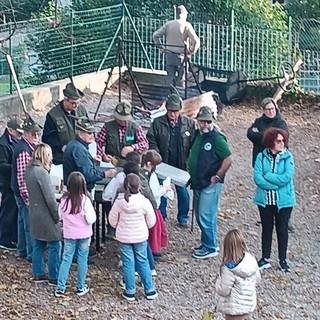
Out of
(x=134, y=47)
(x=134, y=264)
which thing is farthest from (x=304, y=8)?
(x=134, y=264)

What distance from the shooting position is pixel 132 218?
8.76m

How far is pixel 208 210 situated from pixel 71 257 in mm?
1730

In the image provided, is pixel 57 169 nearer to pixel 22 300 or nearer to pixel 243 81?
pixel 22 300

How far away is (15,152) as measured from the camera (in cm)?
958

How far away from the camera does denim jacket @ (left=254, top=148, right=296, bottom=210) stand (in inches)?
372

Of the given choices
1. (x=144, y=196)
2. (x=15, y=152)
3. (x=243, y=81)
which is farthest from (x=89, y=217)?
(x=243, y=81)

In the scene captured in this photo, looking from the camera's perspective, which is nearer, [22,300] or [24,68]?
[22,300]

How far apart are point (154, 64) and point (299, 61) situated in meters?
3.44

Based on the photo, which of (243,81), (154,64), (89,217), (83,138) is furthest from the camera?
(154,64)

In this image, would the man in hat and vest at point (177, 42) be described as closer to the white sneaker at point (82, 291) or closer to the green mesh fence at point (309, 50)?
the green mesh fence at point (309, 50)

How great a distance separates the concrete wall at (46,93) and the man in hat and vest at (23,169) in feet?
25.7

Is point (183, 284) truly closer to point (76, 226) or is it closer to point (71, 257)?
point (71, 257)

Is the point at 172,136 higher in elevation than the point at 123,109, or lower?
lower

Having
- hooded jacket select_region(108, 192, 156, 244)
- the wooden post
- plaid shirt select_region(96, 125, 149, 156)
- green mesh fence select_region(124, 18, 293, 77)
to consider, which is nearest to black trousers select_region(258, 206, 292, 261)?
hooded jacket select_region(108, 192, 156, 244)
